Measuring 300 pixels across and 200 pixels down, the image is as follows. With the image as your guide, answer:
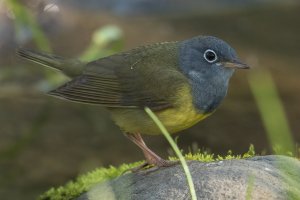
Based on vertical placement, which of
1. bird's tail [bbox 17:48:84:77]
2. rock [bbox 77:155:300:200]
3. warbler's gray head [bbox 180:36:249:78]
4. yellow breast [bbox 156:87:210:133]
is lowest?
rock [bbox 77:155:300:200]

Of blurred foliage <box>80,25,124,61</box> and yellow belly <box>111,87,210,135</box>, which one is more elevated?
blurred foliage <box>80,25,124,61</box>

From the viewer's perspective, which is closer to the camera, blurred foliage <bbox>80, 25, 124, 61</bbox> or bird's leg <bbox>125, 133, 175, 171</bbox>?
bird's leg <bbox>125, 133, 175, 171</bbox>

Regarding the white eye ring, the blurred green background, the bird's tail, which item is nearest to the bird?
the white eye ring

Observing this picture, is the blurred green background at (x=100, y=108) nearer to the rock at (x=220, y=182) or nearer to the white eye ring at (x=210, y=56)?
the white eye ring at (x=210, y=56)

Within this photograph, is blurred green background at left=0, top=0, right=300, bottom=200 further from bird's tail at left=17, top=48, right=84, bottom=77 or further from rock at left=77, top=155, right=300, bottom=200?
rock at left=77, top=155, right=300, bottom=200

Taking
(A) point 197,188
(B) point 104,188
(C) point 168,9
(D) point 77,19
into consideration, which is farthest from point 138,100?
(C) point 168,9
